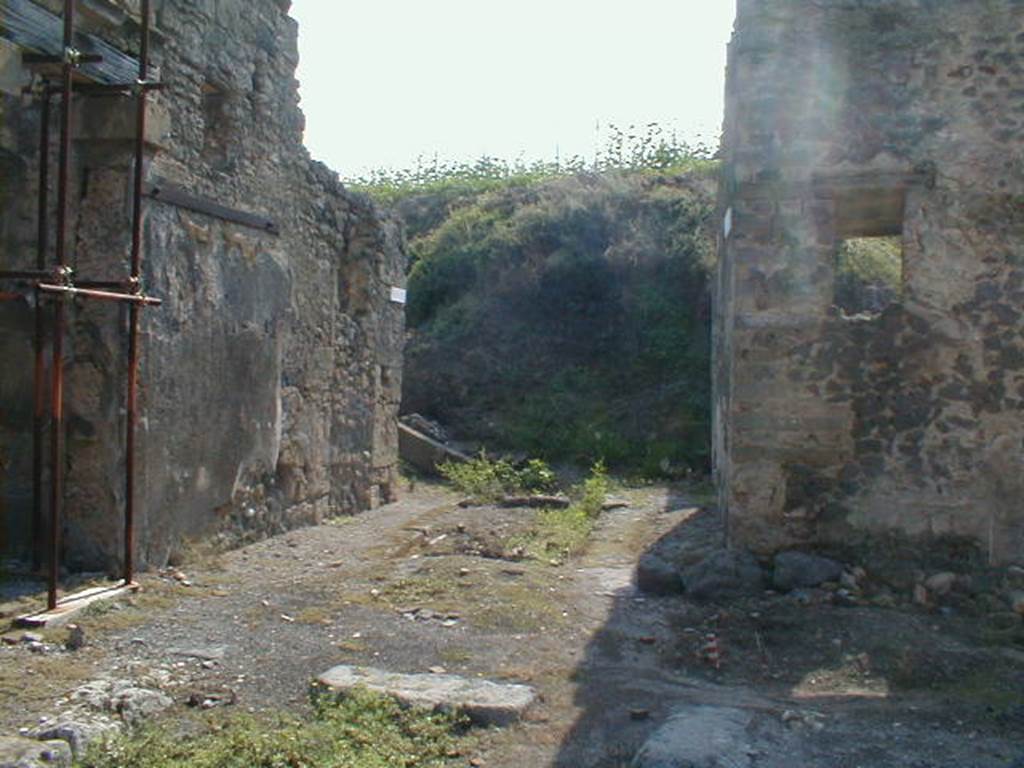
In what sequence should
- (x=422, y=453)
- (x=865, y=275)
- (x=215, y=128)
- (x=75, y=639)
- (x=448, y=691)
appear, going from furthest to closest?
(x=865, y=275), (x=422, y=453), (x=215, y=128), (x=75, y=639), (x=448, y=691)

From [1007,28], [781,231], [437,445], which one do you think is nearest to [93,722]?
[781,231]

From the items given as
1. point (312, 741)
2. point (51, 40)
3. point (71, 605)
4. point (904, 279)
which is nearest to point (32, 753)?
point (312, 741)

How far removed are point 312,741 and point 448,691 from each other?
0.84 m

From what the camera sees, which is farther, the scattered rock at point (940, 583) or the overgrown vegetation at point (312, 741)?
the scattered rock at point (940, 583)

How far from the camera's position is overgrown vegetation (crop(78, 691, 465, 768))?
426 centimetres

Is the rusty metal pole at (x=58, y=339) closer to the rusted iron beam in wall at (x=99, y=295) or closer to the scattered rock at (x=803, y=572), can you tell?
the rusted iron beam in wall at (x=99, y=295)

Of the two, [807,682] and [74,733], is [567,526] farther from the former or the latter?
[74,733]

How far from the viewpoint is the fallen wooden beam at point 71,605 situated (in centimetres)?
565

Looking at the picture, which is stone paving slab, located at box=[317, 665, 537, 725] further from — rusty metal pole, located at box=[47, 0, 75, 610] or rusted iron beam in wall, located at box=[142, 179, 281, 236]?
rusted iron beam in wall, located at box=[142, 179, 281, 236]

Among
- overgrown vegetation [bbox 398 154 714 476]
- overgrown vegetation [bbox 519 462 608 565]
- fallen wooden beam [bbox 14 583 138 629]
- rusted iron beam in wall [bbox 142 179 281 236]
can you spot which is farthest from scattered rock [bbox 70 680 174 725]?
overgrown vegetation [bbox 398 154 714 476]

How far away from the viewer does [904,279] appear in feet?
25.2

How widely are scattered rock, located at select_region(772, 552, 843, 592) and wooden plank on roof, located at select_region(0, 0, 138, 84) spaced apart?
5018 mm

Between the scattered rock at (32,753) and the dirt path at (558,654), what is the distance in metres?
0.28

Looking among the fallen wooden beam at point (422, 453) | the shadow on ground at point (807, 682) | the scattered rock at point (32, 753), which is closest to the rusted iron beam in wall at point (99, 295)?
the scattered rock at point (32, 753)
